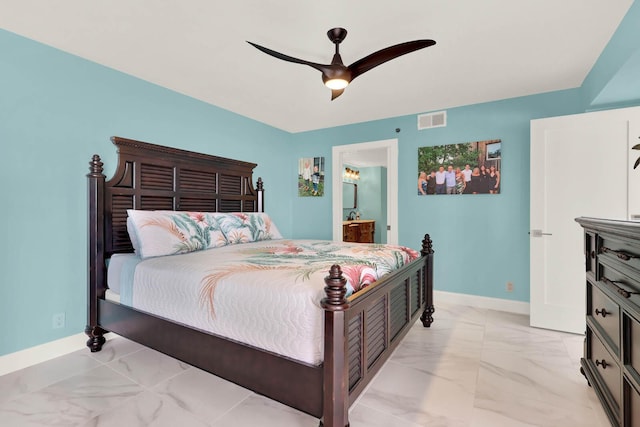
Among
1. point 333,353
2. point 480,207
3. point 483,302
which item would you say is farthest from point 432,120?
point 333,353

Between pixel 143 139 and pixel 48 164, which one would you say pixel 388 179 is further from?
pixel 48 164

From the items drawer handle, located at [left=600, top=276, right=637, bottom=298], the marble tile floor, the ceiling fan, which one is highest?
the ceiling fan

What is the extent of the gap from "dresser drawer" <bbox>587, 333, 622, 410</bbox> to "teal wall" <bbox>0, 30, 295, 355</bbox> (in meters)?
3.61

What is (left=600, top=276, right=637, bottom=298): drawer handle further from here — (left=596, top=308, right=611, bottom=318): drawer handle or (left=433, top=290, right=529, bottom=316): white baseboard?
(left=433, top=290, right=529, bottom=316): white baseboard

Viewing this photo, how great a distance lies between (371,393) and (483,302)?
7.79 ft

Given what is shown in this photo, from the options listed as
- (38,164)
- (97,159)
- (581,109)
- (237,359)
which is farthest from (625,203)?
(38,164)

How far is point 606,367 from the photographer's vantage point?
1.62m

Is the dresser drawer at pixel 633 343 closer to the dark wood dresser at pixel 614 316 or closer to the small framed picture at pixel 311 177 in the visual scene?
the dark wood dresser at pixel 614 316

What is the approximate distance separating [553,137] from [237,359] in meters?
3.37

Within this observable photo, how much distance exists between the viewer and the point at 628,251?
1.33 meters

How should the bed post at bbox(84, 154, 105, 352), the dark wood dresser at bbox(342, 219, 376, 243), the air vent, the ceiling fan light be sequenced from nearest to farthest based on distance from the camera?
the ceiling fan light, the bed post at bbox(84, 154, 105, 352), the air vent, the dark wood dresser at bbox(342, 219, 376, 243)

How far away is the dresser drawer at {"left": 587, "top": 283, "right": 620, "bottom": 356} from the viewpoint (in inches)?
57.4

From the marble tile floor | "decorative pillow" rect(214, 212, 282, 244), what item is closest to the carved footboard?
the marble tile floor

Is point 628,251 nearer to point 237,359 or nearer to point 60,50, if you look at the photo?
point 237,359
